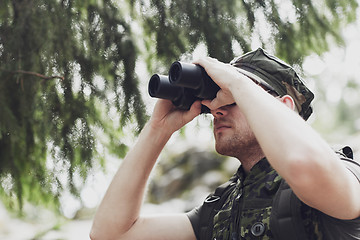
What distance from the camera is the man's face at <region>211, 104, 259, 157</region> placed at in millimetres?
1791

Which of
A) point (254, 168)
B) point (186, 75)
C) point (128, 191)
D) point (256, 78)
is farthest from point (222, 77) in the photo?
point (128, 191)

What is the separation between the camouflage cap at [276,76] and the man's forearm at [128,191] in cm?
48

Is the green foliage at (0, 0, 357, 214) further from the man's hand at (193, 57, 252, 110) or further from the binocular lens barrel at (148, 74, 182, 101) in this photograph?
the man's hand at (193, 57, 252, 110)

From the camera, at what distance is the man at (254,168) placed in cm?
132

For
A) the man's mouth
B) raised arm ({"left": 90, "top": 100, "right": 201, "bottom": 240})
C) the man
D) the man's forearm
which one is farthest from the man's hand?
the man's forearm

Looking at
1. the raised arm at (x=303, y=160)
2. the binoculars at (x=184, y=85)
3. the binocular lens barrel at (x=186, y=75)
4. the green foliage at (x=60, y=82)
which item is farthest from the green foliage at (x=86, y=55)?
the raised arm at (x=303, y=160)

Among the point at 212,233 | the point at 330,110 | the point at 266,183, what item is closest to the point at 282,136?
the point at 266,183

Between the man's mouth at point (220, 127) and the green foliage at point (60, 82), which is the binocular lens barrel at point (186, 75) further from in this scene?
the green foliage at point (60, 82)

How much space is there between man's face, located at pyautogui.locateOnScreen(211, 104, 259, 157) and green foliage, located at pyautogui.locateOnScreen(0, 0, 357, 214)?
641 millimetres

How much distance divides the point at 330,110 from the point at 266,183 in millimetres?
15592

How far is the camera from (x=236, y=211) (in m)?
1.72

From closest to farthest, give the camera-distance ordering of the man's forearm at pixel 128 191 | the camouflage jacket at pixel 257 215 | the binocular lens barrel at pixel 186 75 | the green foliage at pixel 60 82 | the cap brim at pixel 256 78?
the camouflage jacket at pixel 257 215 → the binocular lens barrel at pixel 186 75 → the cap brim at pixel 256 78 → the man's forearm at pixel 128 191 → the green foliage at pixel 60 82

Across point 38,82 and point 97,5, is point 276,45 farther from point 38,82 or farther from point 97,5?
point 38,82

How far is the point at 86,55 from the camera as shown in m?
2.42
